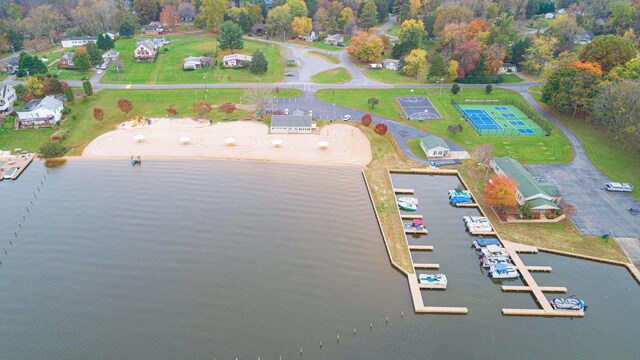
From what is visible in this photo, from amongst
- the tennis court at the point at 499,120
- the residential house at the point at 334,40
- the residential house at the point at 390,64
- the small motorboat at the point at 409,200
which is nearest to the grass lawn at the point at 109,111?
the residential house at the point at 390,64

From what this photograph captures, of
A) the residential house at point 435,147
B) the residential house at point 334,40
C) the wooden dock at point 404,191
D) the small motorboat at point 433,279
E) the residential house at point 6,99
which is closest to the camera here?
the small motorboat at point 433,279

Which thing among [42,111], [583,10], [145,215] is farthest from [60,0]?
[583,10]

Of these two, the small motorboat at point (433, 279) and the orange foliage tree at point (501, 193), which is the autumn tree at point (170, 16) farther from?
the small motorboat at point (433, 279)

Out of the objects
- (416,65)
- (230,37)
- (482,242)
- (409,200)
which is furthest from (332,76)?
(482,242)

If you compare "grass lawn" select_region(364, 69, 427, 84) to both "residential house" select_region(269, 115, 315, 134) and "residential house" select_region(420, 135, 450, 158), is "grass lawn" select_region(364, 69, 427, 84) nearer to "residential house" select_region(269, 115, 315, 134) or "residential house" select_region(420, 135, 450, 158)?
"residential house" select_region(269, 115, 315, 134)

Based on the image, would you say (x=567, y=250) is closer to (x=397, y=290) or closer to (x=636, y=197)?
(x=636, y=197)

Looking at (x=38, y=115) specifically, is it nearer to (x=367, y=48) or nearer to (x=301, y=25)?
(x=367, y=48)
